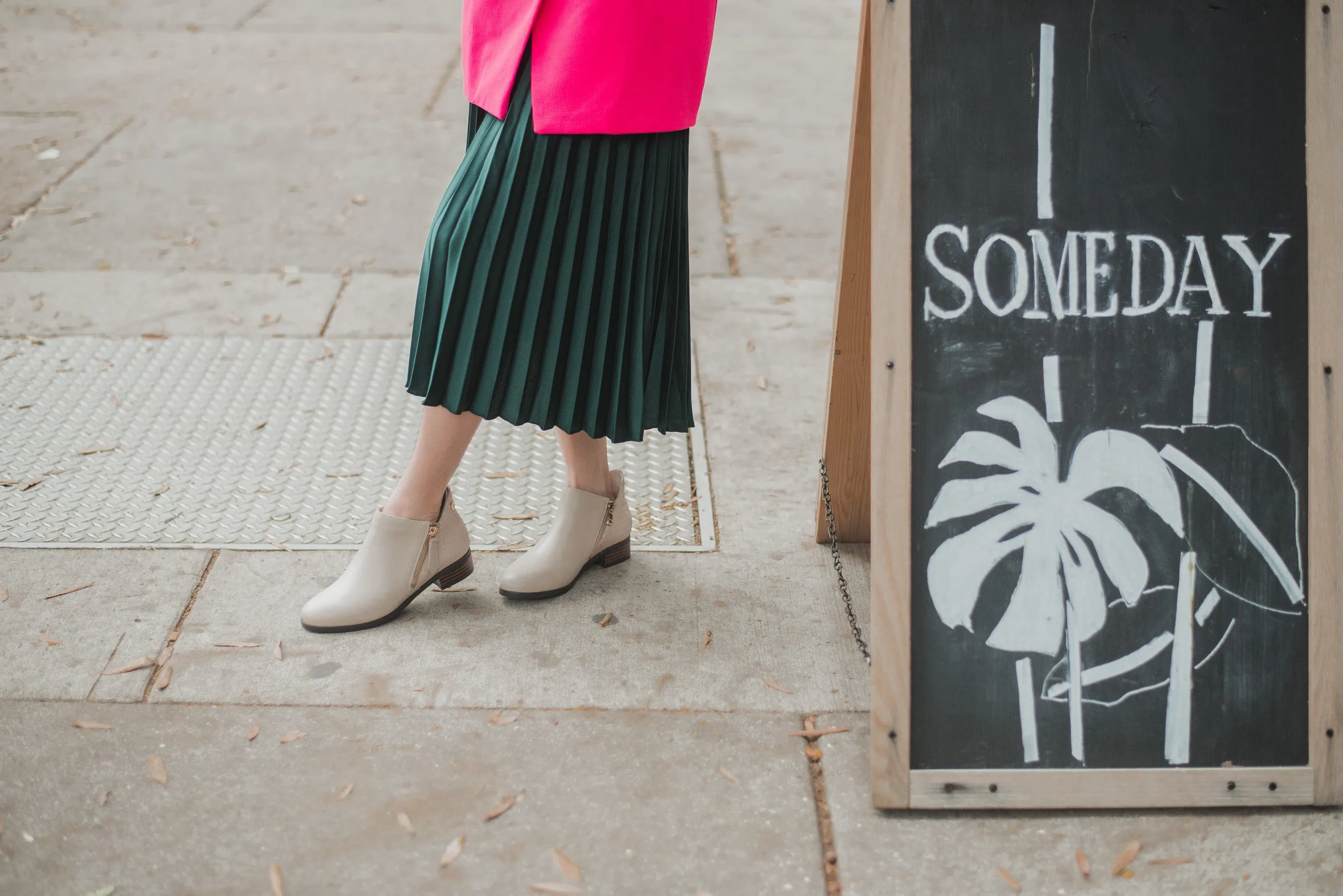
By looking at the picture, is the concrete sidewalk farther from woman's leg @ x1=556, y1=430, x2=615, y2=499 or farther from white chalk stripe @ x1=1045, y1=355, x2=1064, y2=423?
white chalk stripe @ x1=1045, y1=355, x2=1064, y2=423

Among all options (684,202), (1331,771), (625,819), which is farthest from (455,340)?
(1331,771)

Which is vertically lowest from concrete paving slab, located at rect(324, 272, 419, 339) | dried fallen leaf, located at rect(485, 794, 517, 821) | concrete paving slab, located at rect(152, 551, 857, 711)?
dried fallen leaf, located at rect(485, 794, 517, 821)

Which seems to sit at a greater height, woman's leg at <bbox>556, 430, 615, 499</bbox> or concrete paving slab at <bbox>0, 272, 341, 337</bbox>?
concrete paving slab at <bbox>0, 272, 341, 337</bbox>

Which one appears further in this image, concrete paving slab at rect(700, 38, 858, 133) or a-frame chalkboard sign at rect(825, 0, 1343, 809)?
concrete paving slab at rect(700, 38, 858, 133)

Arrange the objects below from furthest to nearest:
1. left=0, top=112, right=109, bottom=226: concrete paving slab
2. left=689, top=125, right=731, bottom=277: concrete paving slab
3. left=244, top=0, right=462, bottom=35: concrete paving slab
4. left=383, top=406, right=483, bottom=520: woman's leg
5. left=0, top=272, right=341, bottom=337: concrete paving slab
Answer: left=244, top=0, right=462, bottom=35: concrete paving slab → left=0, top=112, right=109, bottom=226: concrete paving slab → left=689, top=125, right=731, bottom=277: concrete paving slab → left=0, top=272, right=341, bottom=337: concrete paving slab → left=383, top=406, right=483, bottom=520: woman's leg

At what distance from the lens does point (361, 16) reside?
892 cm

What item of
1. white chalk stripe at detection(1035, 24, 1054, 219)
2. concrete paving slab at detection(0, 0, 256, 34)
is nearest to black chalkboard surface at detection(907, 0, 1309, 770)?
white chalk stripe at detection(1035, 24, 1054, 219)

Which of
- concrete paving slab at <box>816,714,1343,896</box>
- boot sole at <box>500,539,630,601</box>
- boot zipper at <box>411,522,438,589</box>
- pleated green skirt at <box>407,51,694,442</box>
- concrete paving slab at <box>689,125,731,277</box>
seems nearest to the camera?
concrete paving slab at <box>816,714,1343,896</box>

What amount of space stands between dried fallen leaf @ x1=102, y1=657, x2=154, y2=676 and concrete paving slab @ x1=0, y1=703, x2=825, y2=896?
112 millimetres

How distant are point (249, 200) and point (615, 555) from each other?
10.5 ft

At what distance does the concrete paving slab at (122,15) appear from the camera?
27.1 feet

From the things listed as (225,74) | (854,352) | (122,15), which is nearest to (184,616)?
(854,352)

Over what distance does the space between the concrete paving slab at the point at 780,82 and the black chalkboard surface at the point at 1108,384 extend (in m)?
4.75

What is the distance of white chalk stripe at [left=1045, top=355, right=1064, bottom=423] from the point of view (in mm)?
2158
